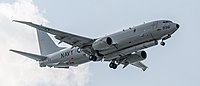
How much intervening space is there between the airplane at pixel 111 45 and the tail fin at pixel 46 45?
461 centimetres

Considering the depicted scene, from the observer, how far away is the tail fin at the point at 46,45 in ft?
350

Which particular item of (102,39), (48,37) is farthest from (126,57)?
(48,37)

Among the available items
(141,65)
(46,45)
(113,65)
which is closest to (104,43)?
(113,65)

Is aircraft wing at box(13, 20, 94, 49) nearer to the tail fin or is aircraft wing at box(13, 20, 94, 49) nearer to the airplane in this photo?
the airplane

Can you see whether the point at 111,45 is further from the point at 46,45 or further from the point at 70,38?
the point at 46,45

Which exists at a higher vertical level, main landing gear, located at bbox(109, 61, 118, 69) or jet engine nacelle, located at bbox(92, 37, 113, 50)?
jet engine nacelle, located at bbox(92, 37, 113, 50)

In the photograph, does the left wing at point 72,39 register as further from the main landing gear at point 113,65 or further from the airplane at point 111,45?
the main landing gear at point 113,65

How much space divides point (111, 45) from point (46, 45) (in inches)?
887

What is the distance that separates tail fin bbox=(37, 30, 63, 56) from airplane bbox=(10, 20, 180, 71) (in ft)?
15.1

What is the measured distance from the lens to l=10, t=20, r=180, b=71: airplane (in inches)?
3378

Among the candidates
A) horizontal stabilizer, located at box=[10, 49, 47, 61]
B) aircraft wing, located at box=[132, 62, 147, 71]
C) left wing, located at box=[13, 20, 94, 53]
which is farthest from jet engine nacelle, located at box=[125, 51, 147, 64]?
horizontal stabilizer, located at box=[10, 49, 47, 61]

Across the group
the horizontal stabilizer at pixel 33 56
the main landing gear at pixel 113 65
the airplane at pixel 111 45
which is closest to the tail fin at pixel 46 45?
the airplane at pixel 111 45

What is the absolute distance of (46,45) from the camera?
108562 millimetres

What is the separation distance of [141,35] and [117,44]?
3.67 meters
